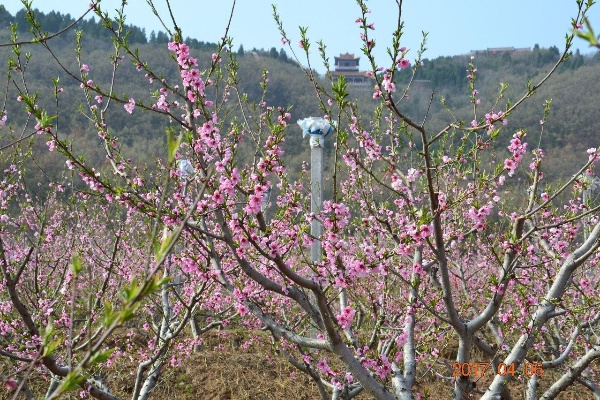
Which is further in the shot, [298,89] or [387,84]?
[298,89]

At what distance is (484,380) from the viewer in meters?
6.74

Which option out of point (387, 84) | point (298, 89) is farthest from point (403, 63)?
point (298, 89)

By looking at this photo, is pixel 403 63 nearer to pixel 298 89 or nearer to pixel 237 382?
pixel 237 382

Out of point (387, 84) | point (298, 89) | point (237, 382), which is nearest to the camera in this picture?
point (387, 84)

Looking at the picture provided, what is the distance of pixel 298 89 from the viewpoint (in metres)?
44.4

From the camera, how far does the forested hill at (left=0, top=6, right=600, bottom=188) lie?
30.2m

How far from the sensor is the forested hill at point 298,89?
30.2m

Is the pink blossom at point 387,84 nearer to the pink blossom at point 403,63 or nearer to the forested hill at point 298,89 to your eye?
the pink blossom at point 403,63

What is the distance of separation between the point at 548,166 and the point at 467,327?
27.8m

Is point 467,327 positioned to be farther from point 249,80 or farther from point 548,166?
point 249,80

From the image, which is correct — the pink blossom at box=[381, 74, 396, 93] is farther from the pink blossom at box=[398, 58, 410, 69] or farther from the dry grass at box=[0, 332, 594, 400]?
the dry grass at box=[0, 332, 594, 400]

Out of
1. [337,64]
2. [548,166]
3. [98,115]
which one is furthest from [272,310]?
[337,64]

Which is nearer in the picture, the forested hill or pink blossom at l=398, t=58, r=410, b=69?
pink blossom at l=398, t=58, r=410, b=69

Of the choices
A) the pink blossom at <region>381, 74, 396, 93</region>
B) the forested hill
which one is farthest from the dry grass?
the forested hill
